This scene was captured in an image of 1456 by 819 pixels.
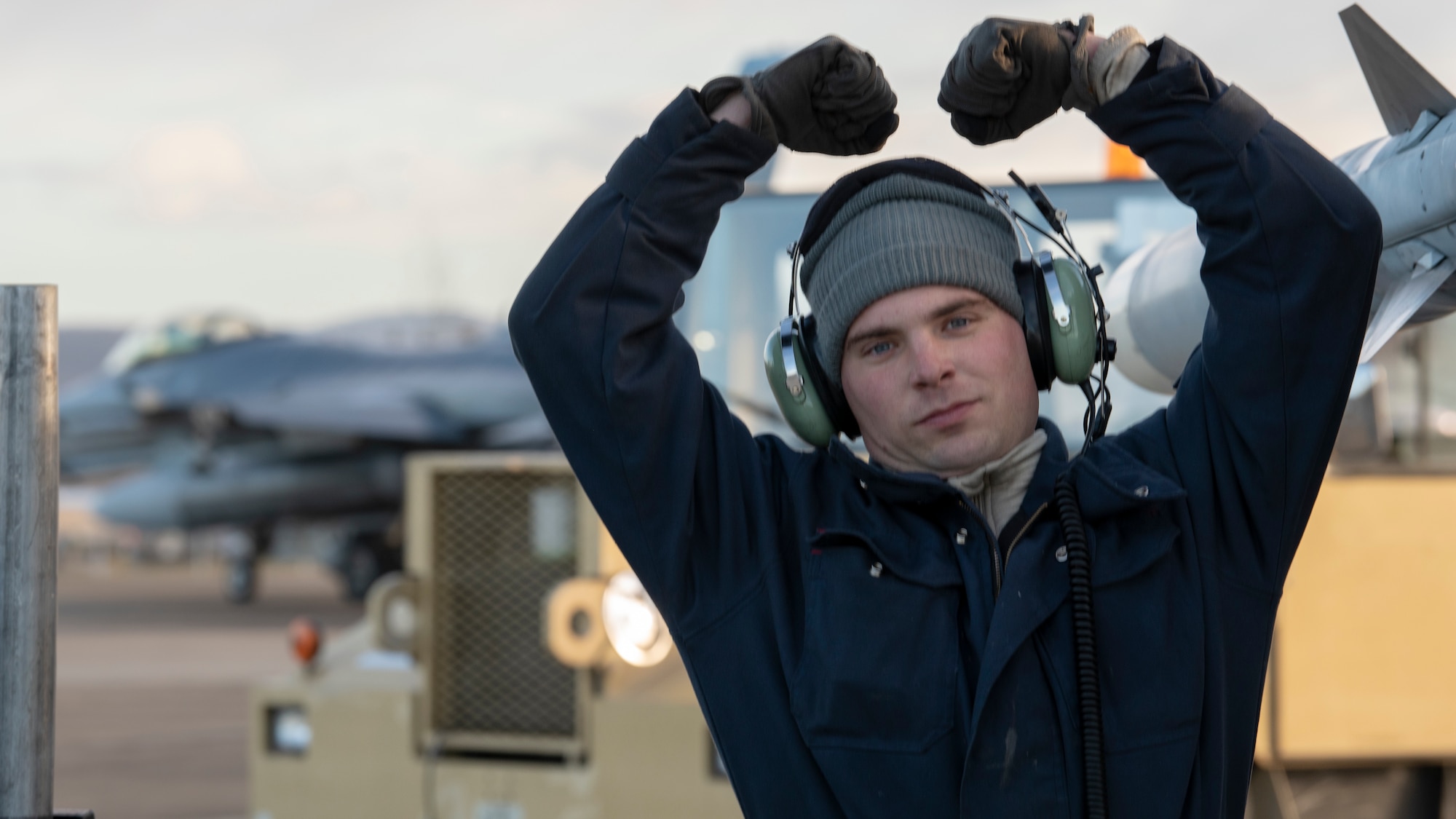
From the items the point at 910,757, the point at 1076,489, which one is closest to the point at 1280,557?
the point at 1076,489

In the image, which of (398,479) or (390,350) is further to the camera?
(390,350)

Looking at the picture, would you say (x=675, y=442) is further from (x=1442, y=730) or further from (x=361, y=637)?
(x=361, y=637)

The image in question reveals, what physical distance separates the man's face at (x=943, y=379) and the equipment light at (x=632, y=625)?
2028mm

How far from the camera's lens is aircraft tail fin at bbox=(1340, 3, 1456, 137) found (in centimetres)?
185

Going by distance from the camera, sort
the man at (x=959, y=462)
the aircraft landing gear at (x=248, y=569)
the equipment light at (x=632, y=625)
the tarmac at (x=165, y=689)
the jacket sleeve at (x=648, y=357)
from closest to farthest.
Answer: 1. the man at (x=959, y=462)
2. the jacket sleeve at (x=648, y=357)
3. the equipment light at (x=632, y=625)
4. the tarmac at (x=165, y=689)
5. the aircraft landing gear at (x=248, y=569)

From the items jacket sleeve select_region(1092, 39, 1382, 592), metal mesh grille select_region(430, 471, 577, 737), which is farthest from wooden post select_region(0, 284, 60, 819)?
metal mesh grille select_region(430, 471, 577, 737)

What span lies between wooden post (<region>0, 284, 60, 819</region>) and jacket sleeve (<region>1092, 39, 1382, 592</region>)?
1.18 meters

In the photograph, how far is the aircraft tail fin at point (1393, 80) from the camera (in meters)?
1.85

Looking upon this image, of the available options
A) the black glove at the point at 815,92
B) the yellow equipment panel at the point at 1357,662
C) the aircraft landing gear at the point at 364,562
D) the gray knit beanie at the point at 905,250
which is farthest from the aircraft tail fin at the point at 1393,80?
the aircraft landing gear at the point at 364,562

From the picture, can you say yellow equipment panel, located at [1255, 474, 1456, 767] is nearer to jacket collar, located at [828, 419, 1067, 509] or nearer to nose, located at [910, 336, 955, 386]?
jacket collar, located at [828, 419, 1067, 509]

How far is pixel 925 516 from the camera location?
1.69 metres

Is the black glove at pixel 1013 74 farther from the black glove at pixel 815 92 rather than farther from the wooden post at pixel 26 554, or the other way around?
the wooden post at pixel 26 554

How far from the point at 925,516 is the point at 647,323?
40cm

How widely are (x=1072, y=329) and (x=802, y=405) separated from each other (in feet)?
1.14
